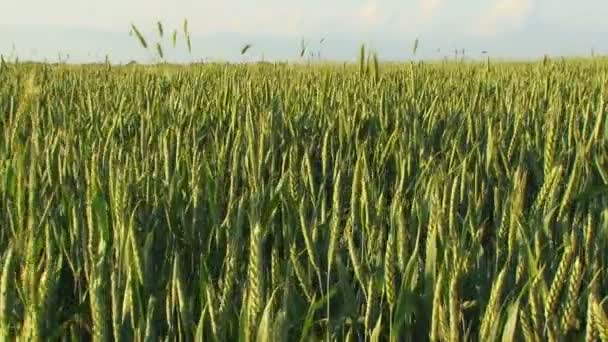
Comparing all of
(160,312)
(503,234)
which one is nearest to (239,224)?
(160,312)

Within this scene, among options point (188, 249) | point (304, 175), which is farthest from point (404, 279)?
point (304, 175)

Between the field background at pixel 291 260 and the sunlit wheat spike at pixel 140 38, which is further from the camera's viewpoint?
the sunlit wheat spike at pixel 140 38

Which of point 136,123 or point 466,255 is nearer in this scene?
point 466,255

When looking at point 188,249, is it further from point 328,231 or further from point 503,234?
point 503,234

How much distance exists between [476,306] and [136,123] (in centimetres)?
148

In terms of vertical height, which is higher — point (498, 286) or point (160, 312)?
point (498, 286)

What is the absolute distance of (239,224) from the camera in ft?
2.99

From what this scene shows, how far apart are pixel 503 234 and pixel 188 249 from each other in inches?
17.5

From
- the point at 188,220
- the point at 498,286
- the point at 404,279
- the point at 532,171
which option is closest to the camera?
the point at 498,286

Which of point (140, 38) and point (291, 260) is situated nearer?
point (291, 260)

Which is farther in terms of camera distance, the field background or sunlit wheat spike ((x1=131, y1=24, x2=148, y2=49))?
sunlit wheat spike ((x1=131, y1=24, x2=148, y2=49))

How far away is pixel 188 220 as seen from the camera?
111 centimetres

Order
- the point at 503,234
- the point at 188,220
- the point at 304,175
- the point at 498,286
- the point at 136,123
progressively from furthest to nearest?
the point at 136,123 → the point at 304,175 → the point at 188,220 → the point at 503,234 → the point at 498,286

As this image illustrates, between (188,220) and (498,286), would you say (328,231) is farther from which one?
(498,286)
